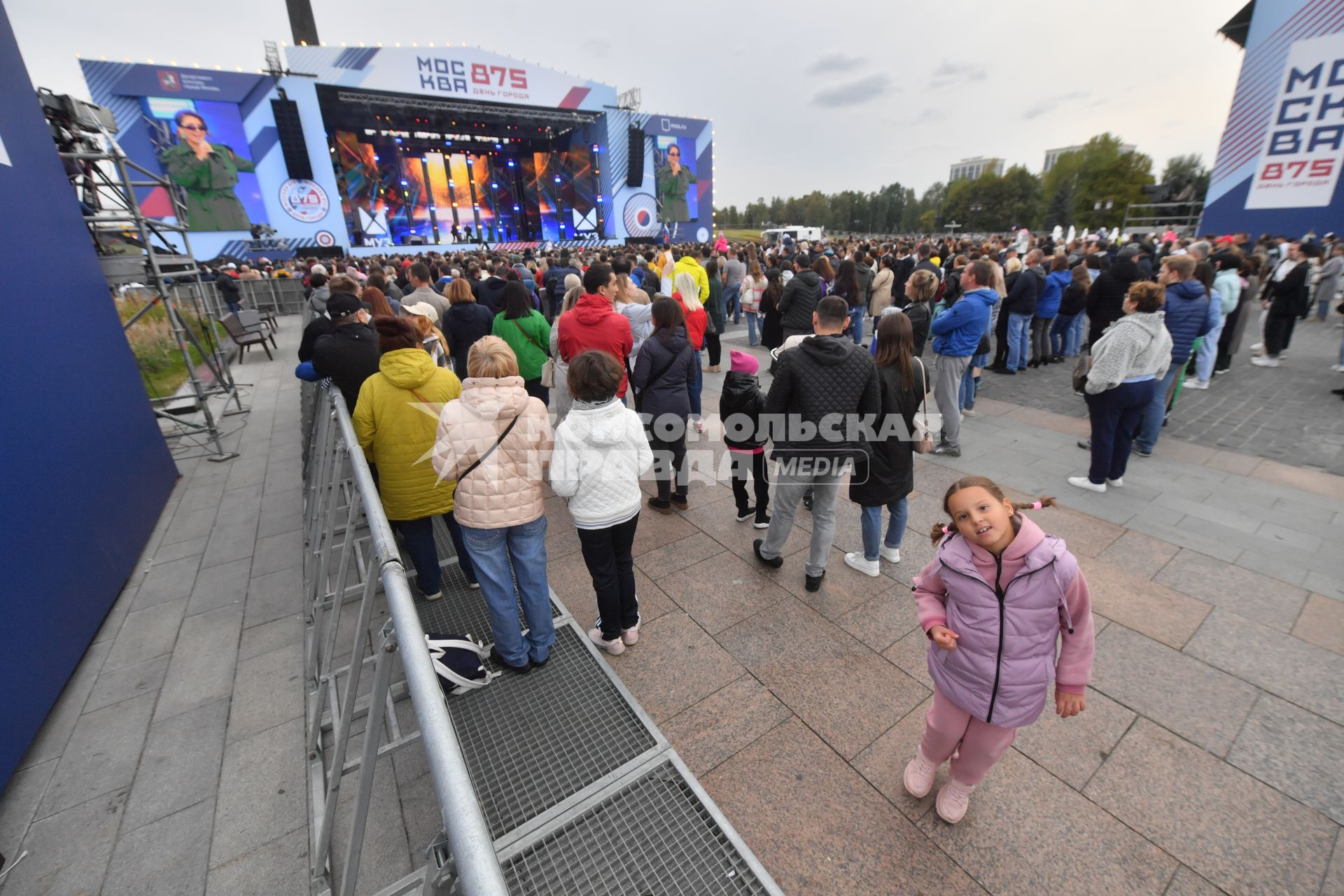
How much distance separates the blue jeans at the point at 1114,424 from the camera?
4.35 meters

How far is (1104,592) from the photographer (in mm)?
3449

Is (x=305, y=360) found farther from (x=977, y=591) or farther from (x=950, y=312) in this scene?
(x=950, y=312)

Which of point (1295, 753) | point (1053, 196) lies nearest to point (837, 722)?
point (1295, 753)

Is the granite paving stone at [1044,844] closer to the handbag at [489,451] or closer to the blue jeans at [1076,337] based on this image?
the handbag at [489,451]

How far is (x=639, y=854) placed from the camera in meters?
2.05

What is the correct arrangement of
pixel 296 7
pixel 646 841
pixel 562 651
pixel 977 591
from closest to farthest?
pixel 977 591 → pixel 646 841 → pixel 562 651 → pixel 296 7

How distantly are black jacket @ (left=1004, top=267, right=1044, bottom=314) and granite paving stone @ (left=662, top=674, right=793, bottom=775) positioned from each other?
7841 millimetres

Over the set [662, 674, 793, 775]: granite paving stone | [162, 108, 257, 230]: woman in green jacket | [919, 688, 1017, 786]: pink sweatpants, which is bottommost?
[662, 674, 793, 775]: granite paving stone

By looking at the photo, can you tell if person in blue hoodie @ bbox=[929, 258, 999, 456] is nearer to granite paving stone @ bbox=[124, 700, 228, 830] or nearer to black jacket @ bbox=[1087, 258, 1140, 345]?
black jacket @ bbox=[1087, 258, 1140, 345]

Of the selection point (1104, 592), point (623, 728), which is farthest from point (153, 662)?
point (1104, 592)

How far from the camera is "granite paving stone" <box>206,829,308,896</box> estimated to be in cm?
206

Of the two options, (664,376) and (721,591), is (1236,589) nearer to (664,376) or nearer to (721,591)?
(721,591)

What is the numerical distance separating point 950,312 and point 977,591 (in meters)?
4.19

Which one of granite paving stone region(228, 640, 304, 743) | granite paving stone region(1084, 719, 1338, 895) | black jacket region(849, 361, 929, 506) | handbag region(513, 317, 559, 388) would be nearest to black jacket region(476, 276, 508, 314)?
handbag region(513, 317, 559, 388)
